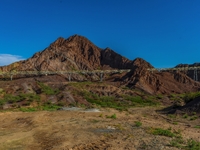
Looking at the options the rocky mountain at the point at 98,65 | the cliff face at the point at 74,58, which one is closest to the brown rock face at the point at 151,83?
the rocky mountain at the point at 98,65

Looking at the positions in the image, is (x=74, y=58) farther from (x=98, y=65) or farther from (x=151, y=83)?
(x=151, y=83)

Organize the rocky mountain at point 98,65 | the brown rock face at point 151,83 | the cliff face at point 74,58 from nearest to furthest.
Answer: the brown rock face at point 151,83 < the rocky mountain at point 98,65 < the cliff face at point 74,58

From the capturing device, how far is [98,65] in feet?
351

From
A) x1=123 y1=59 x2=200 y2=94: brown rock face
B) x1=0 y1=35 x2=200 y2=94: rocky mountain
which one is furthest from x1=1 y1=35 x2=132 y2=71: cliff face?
x1=123 y1=59 x2=200 y2=94: brown rock face

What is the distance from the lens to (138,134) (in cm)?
1273

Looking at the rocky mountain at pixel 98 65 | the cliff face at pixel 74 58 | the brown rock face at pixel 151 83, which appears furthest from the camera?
the cliff face at pixel 74 58

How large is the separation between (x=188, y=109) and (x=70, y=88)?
26.4 m

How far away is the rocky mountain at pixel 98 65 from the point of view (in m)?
66.6

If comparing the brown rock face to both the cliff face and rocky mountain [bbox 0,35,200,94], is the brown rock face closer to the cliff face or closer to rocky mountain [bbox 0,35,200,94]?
rocky mountain [bbox 0,35,200,94]

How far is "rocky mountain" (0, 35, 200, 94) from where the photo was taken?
219ft

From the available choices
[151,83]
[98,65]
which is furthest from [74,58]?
[151,83]

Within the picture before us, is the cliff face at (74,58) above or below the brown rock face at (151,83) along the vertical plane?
above

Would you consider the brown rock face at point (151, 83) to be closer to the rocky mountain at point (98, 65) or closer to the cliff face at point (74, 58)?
the rocky mountain at point (98, 65)

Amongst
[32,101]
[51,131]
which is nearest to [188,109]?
[51,131]
